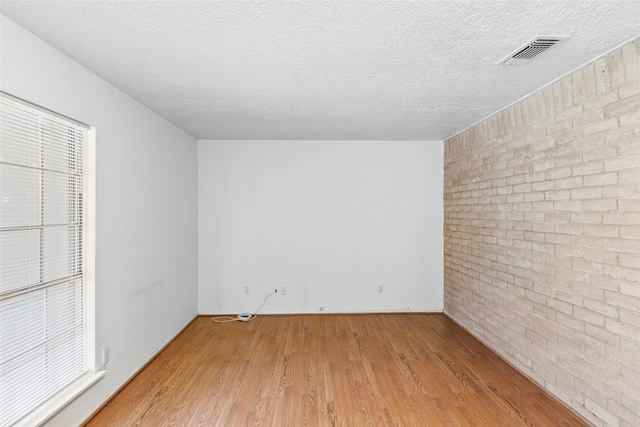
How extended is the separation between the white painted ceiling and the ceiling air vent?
0.21 feet

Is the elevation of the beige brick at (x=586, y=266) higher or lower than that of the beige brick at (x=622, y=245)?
lower

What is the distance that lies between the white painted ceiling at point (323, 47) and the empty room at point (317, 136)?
0.06ft

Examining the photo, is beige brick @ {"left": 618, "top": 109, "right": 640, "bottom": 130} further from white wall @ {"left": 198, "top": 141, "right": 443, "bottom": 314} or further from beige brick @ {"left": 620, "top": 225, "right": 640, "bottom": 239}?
white wall @ {"left": 198, "top": 141, "right": 443, "bottom": 314}

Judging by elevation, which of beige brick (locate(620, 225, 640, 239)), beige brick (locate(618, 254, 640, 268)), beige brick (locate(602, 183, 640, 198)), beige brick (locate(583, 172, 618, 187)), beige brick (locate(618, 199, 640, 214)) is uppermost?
beige brick (locate(583, 172, 618, 187))

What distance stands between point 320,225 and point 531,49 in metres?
3.28

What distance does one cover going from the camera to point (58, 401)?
2.05 metres

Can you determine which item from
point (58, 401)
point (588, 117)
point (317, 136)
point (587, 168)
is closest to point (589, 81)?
point (588, 117)

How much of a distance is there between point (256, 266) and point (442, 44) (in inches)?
146

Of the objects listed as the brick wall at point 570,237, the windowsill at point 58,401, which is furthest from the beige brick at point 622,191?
the windowsill at point 58,401

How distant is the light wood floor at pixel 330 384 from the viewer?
7.66 feet

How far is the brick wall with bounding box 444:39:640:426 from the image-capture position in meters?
1.99

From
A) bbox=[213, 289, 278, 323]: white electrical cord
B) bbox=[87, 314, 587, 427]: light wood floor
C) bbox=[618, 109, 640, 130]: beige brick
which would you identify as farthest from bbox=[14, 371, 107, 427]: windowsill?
bbox=[618, 109, 640, 130]: beige brick

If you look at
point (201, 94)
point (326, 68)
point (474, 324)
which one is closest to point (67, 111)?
point (201, 94)

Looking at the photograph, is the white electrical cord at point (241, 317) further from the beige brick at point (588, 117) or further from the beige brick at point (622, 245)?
the beige brick at point (588, 117)
